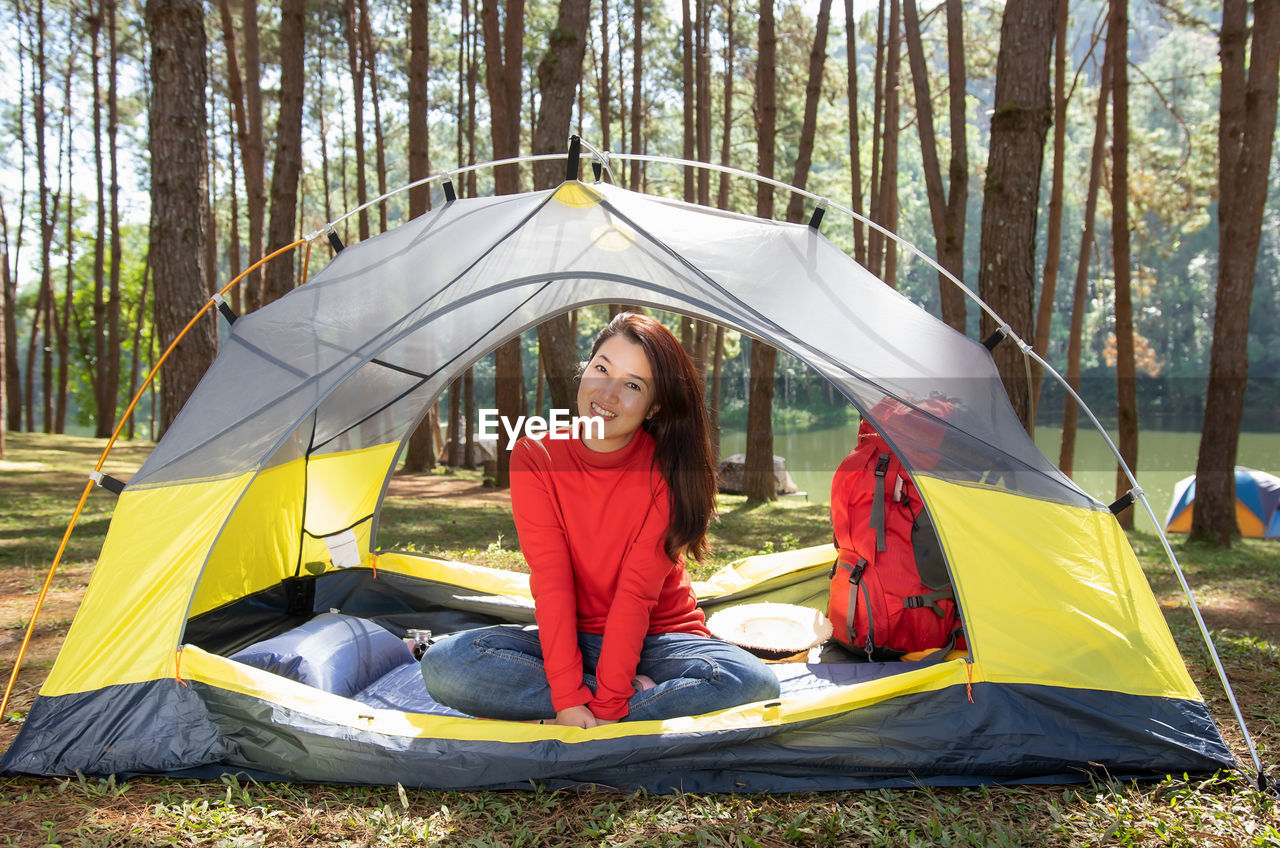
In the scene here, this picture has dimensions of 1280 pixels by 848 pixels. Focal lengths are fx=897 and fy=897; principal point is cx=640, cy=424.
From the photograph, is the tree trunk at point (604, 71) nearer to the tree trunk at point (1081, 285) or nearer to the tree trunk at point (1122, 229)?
the tree trunk at point (1081, 285)

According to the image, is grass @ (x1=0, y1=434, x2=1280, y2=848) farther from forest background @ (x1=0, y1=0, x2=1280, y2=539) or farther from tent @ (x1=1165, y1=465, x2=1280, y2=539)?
tent @ (x1=1165, y1=465, x2=1280, y2=539)

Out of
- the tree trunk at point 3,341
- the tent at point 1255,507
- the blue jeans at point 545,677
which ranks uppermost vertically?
the tree trunk at point 3,341

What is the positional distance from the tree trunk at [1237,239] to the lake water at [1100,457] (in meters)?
3.74

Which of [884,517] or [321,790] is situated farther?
[884,517]

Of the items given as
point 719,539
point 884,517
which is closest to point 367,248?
point 884,517

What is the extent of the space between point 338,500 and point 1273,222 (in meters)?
44.1

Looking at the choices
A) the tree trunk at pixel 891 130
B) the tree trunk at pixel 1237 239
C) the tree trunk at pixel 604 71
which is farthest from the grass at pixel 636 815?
the tree trunk at pixel 604 71

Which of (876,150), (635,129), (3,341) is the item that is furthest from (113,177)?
(876,150)

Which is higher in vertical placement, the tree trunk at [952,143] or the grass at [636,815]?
the tree trunk at [952,143]

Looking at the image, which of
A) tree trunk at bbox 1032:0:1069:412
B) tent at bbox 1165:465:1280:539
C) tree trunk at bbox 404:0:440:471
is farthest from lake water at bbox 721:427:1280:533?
tree trunk at bbox 404:0:440:471

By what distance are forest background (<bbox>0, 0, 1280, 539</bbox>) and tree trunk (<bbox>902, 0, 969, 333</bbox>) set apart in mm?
27

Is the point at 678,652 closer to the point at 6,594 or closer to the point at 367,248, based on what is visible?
the point at 367,248

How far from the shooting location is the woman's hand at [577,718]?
2242mm

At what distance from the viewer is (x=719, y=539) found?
600 cm
